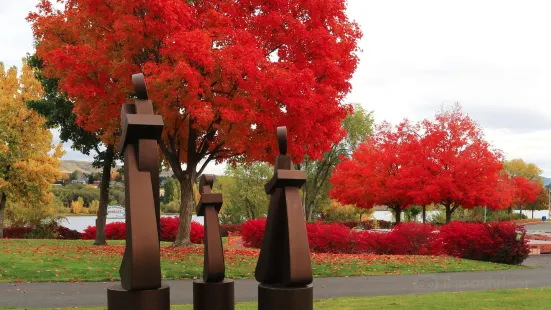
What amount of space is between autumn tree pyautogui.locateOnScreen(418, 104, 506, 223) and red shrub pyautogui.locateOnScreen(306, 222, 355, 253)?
10080 mm

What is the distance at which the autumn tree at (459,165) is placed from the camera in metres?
29.2

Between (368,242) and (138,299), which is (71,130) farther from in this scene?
(138,299)

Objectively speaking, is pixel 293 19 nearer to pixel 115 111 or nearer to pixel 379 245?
pixel 115 111

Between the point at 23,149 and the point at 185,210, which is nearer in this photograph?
the point at 185,210

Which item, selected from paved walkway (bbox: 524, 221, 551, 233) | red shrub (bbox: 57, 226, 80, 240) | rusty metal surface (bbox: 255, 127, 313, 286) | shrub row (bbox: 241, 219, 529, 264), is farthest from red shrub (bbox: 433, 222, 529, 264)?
paved walkway (bbox: 524, 221, 551, 233)

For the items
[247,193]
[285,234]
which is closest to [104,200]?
[285,234]

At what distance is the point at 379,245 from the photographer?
67.2ft

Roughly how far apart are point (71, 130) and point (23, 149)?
1083 cm

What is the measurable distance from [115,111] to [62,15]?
183 inches

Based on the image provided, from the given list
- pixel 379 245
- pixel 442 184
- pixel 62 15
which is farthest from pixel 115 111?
pixel 442 184

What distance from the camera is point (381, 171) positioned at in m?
35.1

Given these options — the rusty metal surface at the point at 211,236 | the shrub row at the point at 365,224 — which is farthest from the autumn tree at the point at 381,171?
the rusty metal surface at the point at 211,236

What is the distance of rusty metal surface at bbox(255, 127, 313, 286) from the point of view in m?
5.54

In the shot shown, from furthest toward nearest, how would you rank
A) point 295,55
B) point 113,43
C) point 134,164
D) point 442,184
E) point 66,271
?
point 442,184 < point 295,55 < point 113,43 < point 66,271 < point 134,164
